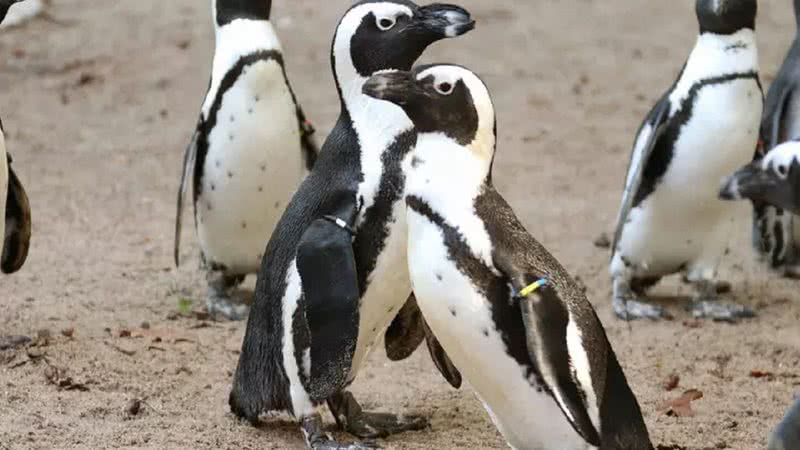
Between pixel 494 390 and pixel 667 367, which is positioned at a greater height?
pixel 494 390

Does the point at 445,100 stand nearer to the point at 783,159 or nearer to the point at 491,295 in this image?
the point at 491,295

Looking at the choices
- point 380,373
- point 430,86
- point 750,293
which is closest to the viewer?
point 430,86

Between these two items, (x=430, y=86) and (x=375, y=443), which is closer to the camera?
(x=430, y=86)

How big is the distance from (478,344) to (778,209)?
315 cm

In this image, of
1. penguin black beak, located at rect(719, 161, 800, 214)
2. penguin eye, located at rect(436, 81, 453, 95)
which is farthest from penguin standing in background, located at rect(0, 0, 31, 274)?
penguin black beak, located at rect(719, 161, 800, 214)

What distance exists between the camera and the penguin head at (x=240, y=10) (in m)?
5.46

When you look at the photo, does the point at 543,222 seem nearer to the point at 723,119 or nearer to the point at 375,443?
the point at 723,119

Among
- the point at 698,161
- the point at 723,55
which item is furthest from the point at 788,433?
the point at 723,55

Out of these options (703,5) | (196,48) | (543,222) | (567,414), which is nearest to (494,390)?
(567,414)

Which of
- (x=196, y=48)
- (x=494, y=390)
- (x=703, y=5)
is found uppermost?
(x=703, y=5)

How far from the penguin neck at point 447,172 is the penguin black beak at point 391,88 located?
10 cm

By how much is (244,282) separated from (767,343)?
2.13 m

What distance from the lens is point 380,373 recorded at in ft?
16.7

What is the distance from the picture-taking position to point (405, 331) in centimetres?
434
